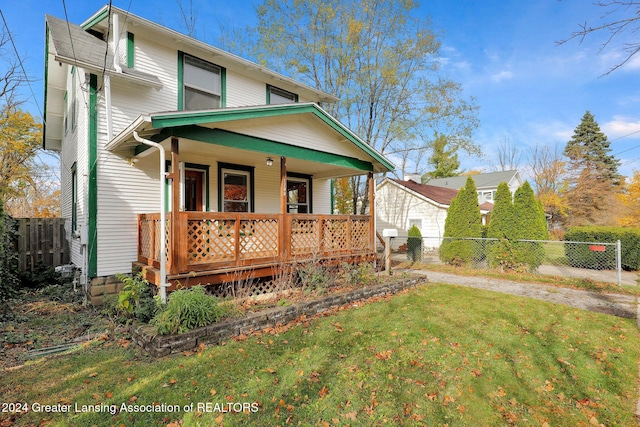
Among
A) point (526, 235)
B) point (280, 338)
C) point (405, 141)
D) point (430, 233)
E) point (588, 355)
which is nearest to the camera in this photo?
point (588, 355)

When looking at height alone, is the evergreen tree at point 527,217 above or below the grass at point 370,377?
above

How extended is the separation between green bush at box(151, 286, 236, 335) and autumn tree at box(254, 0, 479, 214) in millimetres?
13356

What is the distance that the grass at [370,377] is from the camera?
2.86 m

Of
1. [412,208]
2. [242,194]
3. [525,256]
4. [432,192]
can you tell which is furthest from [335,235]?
[432,192]

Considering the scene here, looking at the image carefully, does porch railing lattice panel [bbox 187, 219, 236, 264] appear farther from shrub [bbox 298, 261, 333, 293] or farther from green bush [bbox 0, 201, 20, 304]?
green bush [bbox 0, 201, 20, 304]

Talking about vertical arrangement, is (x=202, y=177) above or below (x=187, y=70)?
below

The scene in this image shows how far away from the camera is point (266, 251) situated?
6480mm

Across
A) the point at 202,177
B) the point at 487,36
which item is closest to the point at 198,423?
the point at 202,177

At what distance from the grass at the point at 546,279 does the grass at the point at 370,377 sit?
11.4 ft

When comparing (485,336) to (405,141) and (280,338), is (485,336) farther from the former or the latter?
(405,141)

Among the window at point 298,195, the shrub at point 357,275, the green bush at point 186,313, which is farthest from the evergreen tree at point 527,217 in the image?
the green bush at point 186,313

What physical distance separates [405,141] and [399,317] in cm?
1240

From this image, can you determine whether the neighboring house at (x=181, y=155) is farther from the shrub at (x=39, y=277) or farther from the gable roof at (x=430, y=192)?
the gable roof at (x=430, y=192)

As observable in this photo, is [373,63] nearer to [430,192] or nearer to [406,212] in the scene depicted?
[430,192]
